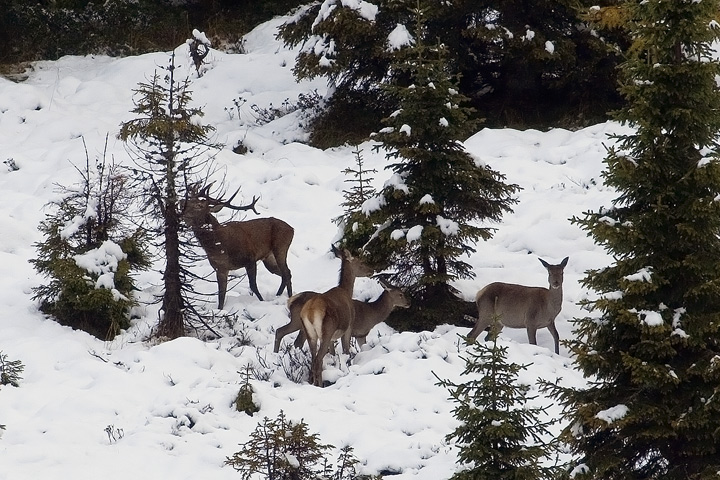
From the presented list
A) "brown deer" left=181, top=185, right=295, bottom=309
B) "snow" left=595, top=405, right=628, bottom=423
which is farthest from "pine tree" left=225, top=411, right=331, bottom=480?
"brown deer" left=181, top=185, right=295, bottom=309

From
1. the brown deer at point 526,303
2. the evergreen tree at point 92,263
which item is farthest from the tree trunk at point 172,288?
the brown deer at point 526,303

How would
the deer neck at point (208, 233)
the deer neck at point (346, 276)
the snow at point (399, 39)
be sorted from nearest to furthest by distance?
1. the deer neck at point (346, 276)
2. the deer neck at point (208, 233)
3. the snow at point (399, 39)

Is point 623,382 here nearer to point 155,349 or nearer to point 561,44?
point 155,349

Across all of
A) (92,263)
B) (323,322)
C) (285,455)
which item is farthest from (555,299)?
(285,455)

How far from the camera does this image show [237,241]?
557 inches

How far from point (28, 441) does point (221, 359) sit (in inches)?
104

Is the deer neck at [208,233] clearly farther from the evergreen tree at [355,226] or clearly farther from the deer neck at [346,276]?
the deer neck at [346,276]

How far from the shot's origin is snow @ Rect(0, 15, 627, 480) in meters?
9.09

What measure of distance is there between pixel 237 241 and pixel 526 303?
3.94m

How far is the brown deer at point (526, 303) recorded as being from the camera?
12.9 m

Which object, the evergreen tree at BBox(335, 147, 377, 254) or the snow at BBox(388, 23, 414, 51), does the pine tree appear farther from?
the snow at BBox(388, 23, 414, 51)

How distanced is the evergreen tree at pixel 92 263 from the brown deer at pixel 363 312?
2.06 m

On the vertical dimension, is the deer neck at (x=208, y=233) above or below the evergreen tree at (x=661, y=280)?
above

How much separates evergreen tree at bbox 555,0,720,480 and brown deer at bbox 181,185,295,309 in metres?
6.75
